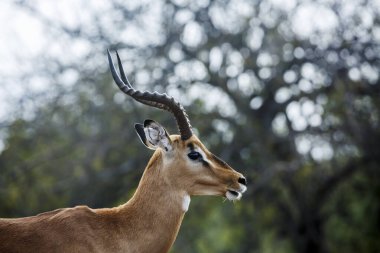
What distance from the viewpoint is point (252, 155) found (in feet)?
65.2

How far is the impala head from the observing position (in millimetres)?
7441

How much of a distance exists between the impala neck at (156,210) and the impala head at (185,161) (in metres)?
0.11

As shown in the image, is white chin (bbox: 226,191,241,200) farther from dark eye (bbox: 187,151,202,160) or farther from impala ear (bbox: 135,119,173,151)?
impala ear (bbox: 135,119,173,151)

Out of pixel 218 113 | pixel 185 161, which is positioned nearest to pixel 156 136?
pixel 185 161

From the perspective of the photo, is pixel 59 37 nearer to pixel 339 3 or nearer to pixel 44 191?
pixel 44 191

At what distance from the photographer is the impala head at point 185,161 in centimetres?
744

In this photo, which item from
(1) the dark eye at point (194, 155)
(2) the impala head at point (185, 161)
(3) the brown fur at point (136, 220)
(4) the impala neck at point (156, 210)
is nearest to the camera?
(3) the brown fur at point (136, 220)

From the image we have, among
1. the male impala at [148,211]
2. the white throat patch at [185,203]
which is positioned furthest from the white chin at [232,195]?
the white throat patch at [185,203]

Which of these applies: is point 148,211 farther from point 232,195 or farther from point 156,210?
point 232,195

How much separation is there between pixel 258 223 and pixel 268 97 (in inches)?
163

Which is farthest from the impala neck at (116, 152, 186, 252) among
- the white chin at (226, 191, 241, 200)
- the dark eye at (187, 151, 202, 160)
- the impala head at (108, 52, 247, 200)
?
the white chin at (226, 191, 241, 200)

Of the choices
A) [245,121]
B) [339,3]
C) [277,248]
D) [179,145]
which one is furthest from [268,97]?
[179,145]

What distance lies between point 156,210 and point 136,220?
244 millimetres

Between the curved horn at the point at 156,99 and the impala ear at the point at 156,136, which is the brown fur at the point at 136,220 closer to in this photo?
the impala ear at the point at 156,136
